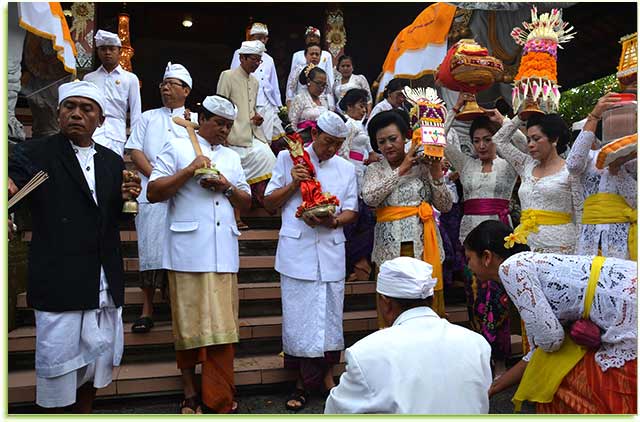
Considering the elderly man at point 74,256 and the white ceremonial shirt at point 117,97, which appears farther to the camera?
the white ceremonial shirt at point 117,97

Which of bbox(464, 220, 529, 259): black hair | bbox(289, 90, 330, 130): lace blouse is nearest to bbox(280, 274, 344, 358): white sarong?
bbox(464, 220, 529, 259): black hair

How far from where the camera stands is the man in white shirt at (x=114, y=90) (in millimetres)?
5359

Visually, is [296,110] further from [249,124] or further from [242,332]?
[242,332]

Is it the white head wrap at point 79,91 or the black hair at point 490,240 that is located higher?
the white head wrap at point 79,91

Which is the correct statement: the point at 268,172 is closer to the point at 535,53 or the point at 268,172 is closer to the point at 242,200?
the point at 242,200

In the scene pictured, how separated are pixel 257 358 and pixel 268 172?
89.4 inches

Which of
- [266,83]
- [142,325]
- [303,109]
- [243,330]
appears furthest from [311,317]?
[266,83]

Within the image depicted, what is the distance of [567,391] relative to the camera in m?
2.49

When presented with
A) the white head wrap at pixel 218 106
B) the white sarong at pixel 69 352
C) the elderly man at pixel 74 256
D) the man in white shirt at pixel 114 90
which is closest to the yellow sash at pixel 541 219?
the white head wrap at pixel 218 106

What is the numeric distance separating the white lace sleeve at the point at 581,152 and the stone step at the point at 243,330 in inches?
72.7

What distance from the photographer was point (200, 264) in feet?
10.9

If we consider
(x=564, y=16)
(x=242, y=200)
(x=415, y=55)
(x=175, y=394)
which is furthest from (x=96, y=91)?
(x=564, y=16)

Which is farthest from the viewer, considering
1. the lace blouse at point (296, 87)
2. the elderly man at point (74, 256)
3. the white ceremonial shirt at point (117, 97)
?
the lace blouse at point (296, 87)

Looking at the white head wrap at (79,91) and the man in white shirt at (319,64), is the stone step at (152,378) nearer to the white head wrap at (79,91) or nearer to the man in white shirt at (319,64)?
the white head wrap at (79,91)
